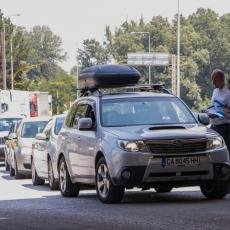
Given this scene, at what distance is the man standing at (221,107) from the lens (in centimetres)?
1739

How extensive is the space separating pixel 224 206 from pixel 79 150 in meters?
3.27

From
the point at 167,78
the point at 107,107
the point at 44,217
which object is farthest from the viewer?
the point at 167,78

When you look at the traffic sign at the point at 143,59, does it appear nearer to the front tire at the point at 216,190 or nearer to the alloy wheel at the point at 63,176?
the alloy wheel at the point at 63,176

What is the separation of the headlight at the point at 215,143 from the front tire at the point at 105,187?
4.37 ft

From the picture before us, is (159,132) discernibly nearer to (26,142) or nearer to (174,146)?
(174,146)

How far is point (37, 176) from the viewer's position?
74.9 feet

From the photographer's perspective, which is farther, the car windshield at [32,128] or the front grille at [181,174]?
the car windshield at [32,128]

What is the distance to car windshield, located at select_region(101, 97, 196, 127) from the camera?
15.9 m

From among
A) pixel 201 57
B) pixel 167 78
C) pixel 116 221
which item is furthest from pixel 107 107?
pixel 201 57

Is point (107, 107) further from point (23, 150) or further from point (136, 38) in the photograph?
point (136, 38)

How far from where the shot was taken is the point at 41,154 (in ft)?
73.5

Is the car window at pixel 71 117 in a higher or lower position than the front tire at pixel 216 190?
higher

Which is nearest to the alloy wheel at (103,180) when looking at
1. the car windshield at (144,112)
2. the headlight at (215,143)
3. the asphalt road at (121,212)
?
the asphalt road at (121,212)

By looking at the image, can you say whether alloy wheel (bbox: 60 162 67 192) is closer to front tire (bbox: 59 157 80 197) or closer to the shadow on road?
front tire (bbox: 59 157 80 197)
